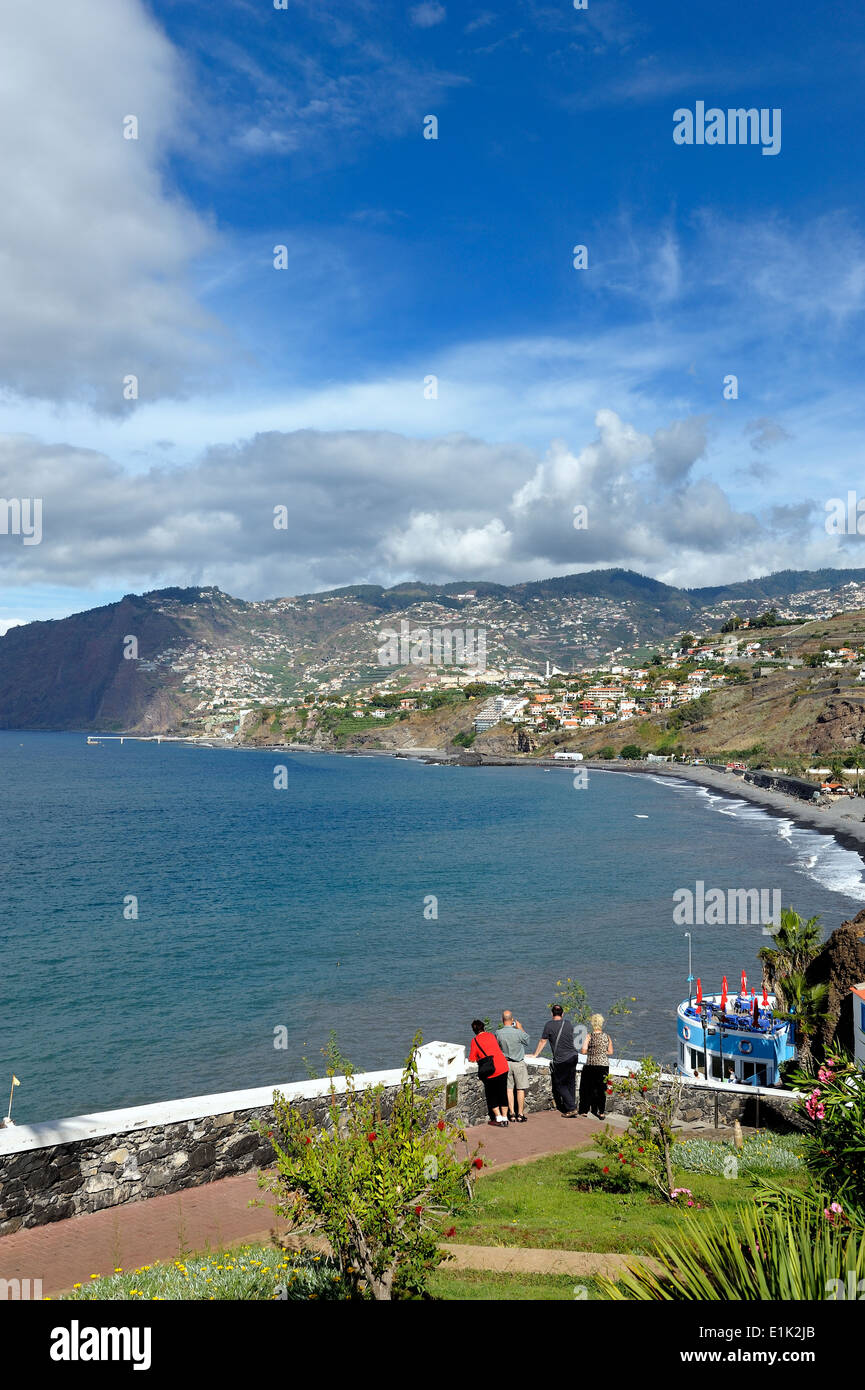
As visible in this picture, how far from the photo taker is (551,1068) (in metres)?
10.6

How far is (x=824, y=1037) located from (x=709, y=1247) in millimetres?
13487

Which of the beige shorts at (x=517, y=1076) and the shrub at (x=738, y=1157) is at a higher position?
the beige shorts at (x=517, y=1076)

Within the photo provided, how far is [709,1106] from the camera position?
431 inches

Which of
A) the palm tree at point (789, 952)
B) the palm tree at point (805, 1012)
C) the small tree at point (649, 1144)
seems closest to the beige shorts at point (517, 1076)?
the small tree at point (649, 1144)

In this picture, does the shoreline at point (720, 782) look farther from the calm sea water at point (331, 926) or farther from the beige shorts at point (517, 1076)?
the beige shorts at point (517, 1076)

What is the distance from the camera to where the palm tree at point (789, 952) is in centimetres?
1855

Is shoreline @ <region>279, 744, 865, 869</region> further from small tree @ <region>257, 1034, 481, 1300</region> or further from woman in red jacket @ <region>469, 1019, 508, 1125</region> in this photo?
small tree @ <region>257, 1034, 481, 1300</region>

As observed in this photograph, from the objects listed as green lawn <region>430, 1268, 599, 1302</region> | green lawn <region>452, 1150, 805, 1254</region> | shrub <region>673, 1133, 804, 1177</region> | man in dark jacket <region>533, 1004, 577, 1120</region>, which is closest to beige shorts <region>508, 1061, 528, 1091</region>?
man in dark jacket <region>533, 1004, 577, 1120</region>

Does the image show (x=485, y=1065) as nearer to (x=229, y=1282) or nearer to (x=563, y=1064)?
(x=563, y=1064)

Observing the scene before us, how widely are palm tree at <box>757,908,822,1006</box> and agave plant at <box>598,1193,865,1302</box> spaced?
15.0 m

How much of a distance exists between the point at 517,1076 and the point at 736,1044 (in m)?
8.21

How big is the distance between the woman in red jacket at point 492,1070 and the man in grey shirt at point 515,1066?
115 millimetres
